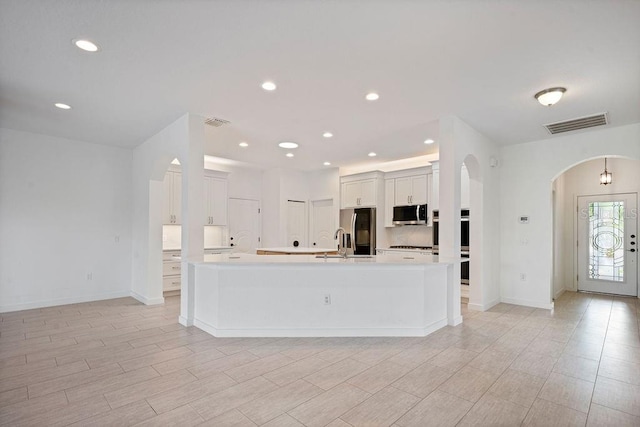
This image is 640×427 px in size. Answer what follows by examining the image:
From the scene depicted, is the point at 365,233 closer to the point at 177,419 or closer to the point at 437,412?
the point at 437,412

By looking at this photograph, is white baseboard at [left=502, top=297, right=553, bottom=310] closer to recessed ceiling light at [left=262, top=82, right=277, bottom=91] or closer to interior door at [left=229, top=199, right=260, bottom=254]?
recessed ceiling light at [left=262, top=82, right=277, bottom=91]

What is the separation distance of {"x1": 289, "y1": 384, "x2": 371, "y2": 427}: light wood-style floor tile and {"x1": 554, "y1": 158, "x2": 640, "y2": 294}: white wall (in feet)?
18.2

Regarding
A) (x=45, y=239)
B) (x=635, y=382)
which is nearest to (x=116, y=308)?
(x=45, y=239)

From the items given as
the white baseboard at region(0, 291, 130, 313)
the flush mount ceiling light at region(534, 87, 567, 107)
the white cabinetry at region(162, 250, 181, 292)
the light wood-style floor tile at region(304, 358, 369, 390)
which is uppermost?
the flush mount ceiling light at region(534, 87, 567, 107)

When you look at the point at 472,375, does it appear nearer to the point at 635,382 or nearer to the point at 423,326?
the point at 423,326

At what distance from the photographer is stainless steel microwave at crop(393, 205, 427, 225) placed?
6527mm

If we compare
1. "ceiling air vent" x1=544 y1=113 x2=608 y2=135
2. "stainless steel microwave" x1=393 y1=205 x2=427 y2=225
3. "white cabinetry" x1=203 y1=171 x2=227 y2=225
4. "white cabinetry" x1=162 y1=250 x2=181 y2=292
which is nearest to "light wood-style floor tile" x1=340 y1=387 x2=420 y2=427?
"ceiling air vent" x1=544 y1=113 x2=608 y2=135

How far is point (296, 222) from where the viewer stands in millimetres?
8102

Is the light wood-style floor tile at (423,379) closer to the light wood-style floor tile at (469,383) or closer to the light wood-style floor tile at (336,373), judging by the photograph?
the light wood-style floor tile at (469,383)

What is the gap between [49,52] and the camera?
2.69 metres

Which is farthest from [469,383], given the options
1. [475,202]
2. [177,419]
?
[475,202]

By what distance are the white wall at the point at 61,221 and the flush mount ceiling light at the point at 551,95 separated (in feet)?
21.2

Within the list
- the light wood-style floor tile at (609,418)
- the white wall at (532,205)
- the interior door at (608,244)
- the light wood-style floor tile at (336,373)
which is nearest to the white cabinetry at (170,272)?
the light wood-style floor tile at (336,373)

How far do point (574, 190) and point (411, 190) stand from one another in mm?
3393
